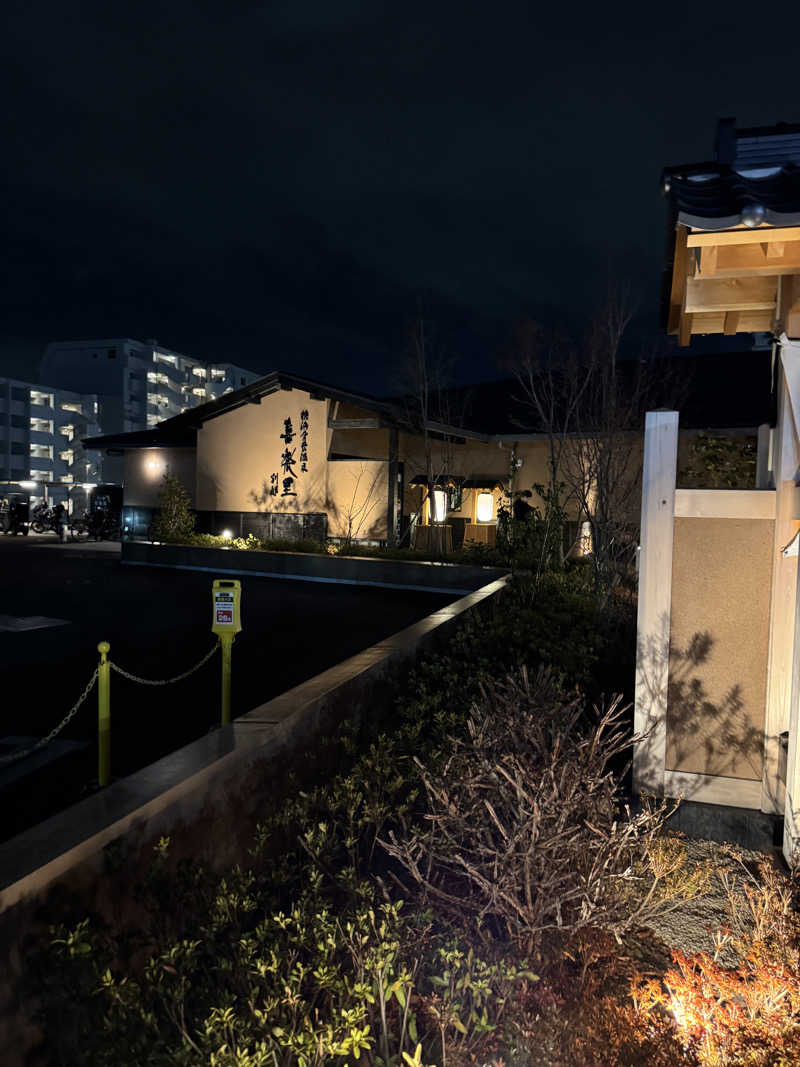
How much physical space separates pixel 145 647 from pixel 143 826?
7.06 metres

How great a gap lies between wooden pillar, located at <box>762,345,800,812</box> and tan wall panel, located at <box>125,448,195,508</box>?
2302 centimetres

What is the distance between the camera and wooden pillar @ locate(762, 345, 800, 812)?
4.41 meters

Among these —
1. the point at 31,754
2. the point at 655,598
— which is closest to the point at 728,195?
the point at 655,598

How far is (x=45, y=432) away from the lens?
73.2 metres

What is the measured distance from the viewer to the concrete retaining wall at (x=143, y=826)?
2418 millimetres

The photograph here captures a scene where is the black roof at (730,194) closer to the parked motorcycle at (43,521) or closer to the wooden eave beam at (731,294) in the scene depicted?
the wooden eave beam at (731,294)

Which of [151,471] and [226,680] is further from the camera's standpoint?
[151,471]

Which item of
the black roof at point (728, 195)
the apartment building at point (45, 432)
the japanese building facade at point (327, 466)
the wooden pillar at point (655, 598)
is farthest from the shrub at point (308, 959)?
the apartment building at point (45, 432)

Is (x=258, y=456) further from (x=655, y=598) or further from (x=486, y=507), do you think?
(x=655, y=598)

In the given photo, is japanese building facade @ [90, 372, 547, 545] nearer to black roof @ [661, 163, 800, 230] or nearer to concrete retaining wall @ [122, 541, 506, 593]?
concrete retaining wall @ [122, 541, 506, 593]

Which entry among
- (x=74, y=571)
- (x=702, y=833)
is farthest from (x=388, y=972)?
(x=74, y=571)

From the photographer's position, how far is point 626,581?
41.6 ft

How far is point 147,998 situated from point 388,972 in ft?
2.94

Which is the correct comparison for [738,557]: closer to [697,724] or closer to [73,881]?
[697,724]
